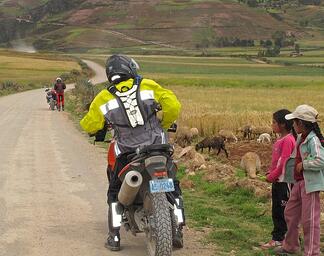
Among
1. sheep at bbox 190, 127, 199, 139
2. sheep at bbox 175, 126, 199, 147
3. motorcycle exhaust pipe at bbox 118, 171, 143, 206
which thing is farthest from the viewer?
sheep at bbox 190, 127, 199, 139

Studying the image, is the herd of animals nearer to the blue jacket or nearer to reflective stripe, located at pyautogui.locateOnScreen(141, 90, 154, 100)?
reflective stripe, located at pyautogui.locateOnScreen(141, 90, 154, 100)

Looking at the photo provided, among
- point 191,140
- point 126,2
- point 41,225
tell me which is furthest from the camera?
point 126,2

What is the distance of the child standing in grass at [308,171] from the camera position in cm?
555

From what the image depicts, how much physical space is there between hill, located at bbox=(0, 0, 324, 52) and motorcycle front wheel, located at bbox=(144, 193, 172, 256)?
131809mm

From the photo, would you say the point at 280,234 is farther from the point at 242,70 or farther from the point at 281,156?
the point at 242,70

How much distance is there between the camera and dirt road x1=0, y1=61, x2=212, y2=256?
653 cm

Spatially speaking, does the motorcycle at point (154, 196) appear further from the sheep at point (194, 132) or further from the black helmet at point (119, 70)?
the sheep at point (194, 132)

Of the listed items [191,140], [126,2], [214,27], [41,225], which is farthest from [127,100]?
[126,2]

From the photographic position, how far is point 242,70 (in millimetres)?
74188

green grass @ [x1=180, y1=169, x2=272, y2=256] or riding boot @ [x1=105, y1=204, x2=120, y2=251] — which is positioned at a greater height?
riding boot @ [x1=105, y1=204, x2=120, y2=251]

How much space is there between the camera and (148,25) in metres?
153

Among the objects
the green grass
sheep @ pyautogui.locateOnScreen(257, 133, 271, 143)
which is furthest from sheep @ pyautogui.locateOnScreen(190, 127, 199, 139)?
the green grass

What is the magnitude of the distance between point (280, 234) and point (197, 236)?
1024mm

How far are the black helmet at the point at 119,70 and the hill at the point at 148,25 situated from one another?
131024mm
